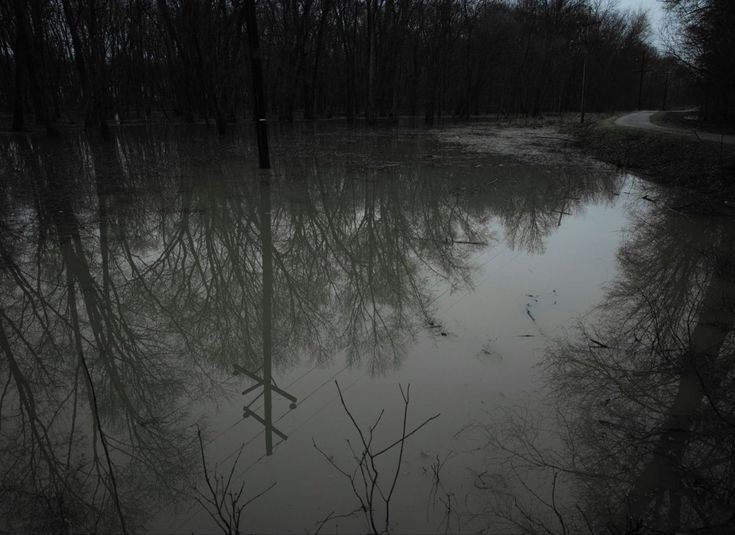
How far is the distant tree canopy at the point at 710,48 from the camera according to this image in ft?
60.0

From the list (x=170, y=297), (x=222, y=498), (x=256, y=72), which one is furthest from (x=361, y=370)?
(x=256, y=72)

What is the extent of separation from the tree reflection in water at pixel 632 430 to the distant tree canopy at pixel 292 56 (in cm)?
2477

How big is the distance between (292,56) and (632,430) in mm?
39983

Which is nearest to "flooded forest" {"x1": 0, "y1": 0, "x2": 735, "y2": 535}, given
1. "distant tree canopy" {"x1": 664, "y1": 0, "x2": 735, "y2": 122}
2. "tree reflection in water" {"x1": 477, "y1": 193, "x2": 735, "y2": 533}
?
"tree reflection in water" {"x1": 477, "y1": 193, "x2": 735, "y2": 533}

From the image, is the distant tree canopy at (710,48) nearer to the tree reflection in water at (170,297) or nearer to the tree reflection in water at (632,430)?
the tree reflection in water at (170,297)

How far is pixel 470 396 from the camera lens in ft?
12.0

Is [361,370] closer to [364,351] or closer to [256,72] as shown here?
[364,351]

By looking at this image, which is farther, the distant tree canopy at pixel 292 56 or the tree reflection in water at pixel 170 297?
the distant tree canopy at pixel 292 56

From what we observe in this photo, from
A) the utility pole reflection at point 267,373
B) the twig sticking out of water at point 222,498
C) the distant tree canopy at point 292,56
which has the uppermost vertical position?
the distant tree canopy at point 292,56

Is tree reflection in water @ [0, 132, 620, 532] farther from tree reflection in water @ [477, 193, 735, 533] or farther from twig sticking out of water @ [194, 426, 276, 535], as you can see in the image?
tree reflection in water @ [477, 193, 735, 533]

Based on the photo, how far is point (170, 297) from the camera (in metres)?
5.43

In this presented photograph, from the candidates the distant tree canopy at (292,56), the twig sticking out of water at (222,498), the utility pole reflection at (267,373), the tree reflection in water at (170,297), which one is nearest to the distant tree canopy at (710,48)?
the distant tree canopy at (292,56)

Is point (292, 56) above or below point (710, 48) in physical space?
above

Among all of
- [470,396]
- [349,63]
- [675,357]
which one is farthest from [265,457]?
[349,63]
